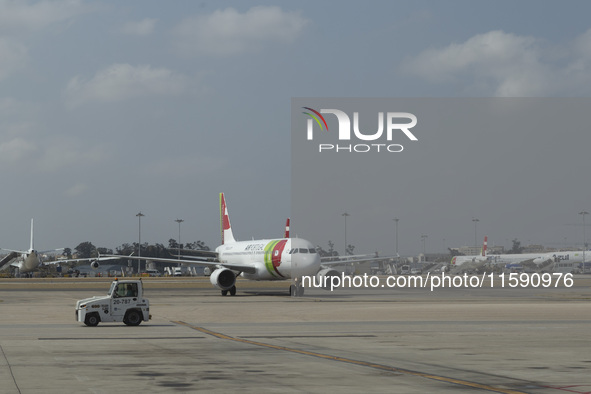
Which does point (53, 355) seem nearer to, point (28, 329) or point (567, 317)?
point (28, 329)

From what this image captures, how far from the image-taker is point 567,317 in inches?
A: 1505

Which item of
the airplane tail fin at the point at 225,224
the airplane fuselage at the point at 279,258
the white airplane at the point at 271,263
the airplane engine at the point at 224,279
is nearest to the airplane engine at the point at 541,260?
the airplane tail fin at the point at 225,224

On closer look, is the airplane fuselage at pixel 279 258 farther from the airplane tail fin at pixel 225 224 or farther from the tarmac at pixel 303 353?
the tarmac at pixel 303 353

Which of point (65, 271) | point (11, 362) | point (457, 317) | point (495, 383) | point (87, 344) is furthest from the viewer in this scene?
point (65, 271)

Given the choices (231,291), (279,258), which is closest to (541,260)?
(231,291)

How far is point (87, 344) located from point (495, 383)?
44.7ft

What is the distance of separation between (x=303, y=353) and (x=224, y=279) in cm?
4115

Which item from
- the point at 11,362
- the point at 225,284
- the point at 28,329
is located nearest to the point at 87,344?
the point at 11,362

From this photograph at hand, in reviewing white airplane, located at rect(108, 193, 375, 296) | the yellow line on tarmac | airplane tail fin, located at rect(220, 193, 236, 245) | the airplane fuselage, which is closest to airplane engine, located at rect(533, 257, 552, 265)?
airplane tail fin, located at rect(220, 193, 236, 245)

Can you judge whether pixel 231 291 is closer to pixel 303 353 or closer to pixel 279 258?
pixel 279 258

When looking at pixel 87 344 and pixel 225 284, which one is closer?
pixel 87 344

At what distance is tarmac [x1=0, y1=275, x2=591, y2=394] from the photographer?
16125 millimetres

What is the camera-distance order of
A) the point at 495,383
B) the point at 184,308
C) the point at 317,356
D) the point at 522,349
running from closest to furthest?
the point at 495,383 < the point at 317,356 < the point at 522,349 < the point at 184,308

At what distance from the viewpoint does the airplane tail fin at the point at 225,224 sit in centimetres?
8125
